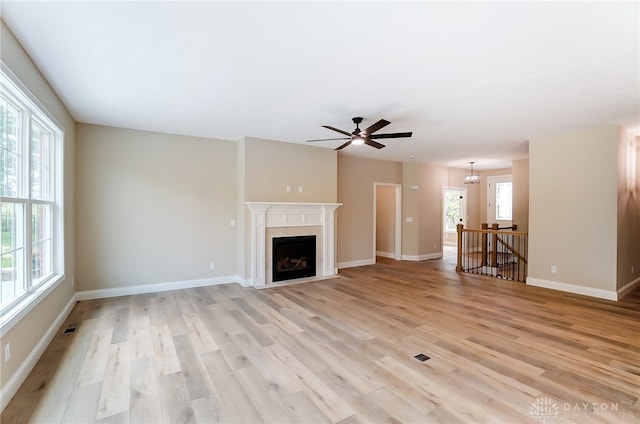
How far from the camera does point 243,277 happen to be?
5.49m

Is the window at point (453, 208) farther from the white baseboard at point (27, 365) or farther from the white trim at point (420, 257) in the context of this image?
the white baseboard at point (27, 365)

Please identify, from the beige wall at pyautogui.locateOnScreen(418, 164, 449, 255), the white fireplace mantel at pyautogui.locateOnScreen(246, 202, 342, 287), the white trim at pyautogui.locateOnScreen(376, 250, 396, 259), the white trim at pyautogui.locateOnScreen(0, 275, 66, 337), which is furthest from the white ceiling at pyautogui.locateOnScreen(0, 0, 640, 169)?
the white trim at pyautogui.locateOnScreen(376, 250, 396, 259)

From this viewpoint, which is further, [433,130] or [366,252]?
[366,252]

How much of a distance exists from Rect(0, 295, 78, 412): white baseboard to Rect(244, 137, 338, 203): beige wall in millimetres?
3075

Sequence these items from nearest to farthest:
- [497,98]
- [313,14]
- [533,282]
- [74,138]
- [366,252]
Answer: [313,14] < [497,98] < [74,138] < [533,282] < [366,252]

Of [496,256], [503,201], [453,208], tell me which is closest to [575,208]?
[496,256]

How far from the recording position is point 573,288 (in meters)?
5.00

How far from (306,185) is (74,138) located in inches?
150

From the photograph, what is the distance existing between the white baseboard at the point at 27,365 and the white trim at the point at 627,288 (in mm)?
7342

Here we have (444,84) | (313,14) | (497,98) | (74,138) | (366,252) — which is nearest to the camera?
(313,14)

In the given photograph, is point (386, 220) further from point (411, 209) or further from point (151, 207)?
point (151, 207)

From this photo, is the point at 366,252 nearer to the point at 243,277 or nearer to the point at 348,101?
the point at 243,277

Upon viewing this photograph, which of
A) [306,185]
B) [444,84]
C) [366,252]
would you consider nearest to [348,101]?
[444,84]

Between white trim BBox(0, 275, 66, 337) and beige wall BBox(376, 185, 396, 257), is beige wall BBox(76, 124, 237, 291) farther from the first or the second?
beige wall BBox(376, 185, 396, 257)
